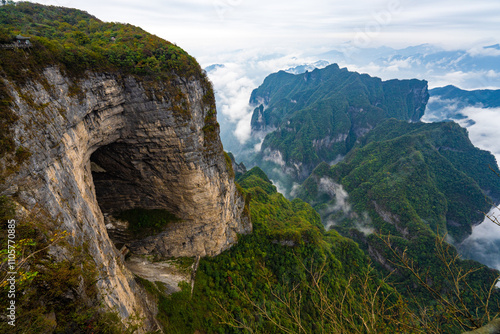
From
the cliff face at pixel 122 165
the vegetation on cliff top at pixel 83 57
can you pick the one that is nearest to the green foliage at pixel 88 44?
the vegetation on cliff top at pixel 83 57

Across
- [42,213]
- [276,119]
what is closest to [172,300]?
[42,213]

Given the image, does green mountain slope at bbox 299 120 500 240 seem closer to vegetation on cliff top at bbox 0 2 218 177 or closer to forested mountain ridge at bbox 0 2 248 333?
forested mountain ridge at bbox 0 2 248 333

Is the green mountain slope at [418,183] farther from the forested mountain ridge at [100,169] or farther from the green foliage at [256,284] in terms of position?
the forested mountain ridge at [100,169]

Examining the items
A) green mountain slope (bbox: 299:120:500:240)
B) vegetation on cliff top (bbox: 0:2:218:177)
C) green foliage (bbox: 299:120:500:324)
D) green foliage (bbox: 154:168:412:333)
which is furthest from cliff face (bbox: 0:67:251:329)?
green mountain slope (bbox: 299:120:500:240)

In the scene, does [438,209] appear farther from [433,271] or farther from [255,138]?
[255,138]

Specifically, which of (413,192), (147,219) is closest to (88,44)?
(147,219)

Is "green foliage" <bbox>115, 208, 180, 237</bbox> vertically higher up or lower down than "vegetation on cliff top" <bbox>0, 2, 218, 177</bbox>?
lower down
